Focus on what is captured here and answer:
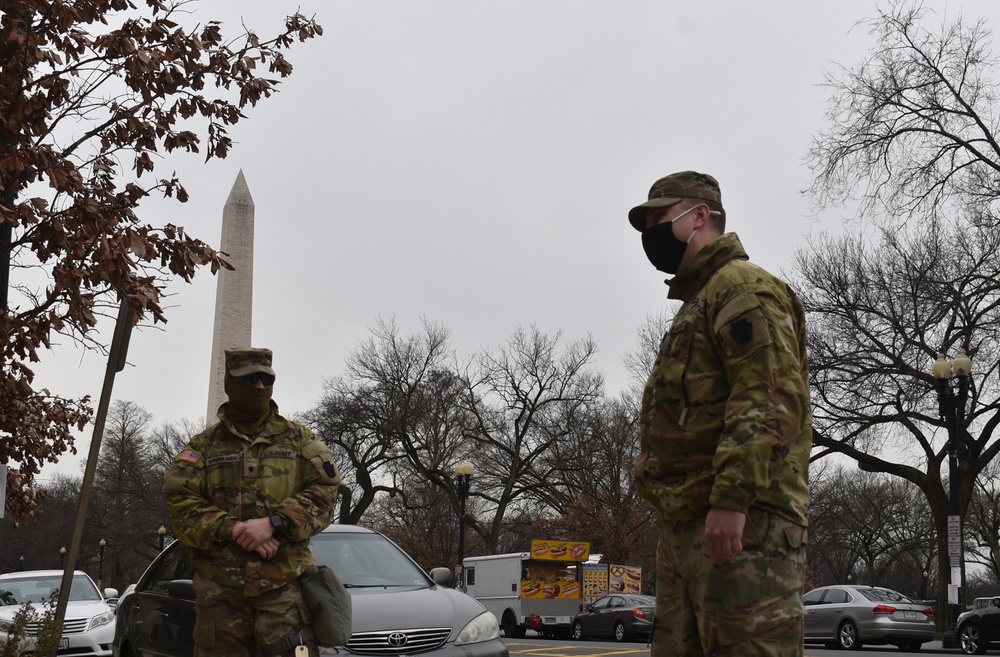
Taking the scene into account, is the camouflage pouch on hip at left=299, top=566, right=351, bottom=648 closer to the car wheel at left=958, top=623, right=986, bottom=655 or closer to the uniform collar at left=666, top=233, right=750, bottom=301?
the uniform collar at left=666, top=233, right=750, bottom=301

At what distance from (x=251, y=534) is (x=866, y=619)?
20291 millimetres

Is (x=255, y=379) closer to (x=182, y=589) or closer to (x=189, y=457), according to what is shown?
(x=189, y=457)

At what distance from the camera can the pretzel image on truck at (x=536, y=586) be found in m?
33.8

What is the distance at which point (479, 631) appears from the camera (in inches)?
311

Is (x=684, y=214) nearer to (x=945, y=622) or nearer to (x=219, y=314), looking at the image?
(x=219, y=314)

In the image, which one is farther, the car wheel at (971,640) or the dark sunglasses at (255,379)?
the car wheel at (971,640)

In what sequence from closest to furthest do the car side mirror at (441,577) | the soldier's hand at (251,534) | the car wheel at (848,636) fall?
the soldier's hand at (251,534) < the car side mirror at (441,577) < the car wheel at (848,636)

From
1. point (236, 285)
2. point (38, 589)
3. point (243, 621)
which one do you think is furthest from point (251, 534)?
point (236, 285)

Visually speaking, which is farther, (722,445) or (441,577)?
(441,577)

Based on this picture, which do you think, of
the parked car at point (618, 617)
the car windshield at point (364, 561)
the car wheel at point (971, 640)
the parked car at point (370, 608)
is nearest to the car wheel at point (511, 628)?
the parked car at point (618, 617)

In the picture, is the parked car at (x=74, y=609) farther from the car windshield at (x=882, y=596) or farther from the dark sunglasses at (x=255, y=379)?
the car windshield at (x=882, y=596)

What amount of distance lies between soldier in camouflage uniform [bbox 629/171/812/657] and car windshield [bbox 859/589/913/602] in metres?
21.4

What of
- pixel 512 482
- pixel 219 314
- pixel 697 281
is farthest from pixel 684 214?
pixel 512 482

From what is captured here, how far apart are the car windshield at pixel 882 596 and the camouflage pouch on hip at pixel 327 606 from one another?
20.3m
